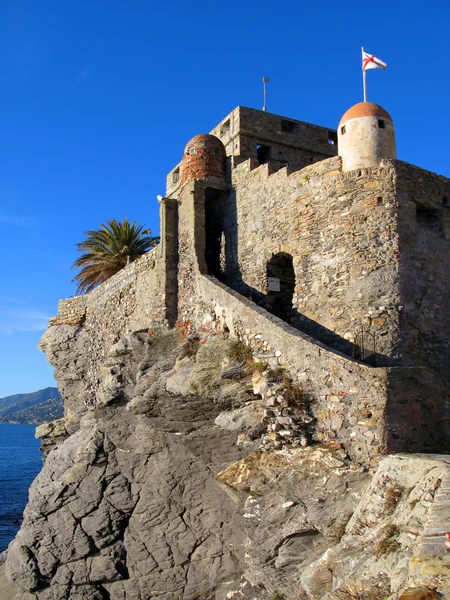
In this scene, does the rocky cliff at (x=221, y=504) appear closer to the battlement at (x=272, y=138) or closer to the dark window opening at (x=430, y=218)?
the dark window opening at (x=430, y=218)

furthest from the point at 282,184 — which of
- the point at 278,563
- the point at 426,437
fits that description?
the point at 278,563

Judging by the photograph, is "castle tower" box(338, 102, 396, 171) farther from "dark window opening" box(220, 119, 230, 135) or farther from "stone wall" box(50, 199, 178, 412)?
"dark window opening" box(220, 119, 230, 135)

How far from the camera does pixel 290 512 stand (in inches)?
367

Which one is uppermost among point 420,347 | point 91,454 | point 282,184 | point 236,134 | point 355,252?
point 236,134

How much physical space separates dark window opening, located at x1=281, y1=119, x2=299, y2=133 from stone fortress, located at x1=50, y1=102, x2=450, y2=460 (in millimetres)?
334

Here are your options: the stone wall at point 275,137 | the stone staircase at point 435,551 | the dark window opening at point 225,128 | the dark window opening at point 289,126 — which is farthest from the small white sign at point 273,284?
the stone staircase at point 435,551

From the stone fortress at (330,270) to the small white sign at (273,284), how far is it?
0.09 ft

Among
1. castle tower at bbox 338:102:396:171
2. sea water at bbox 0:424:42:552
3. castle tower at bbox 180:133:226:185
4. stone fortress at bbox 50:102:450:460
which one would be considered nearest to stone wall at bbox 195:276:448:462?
stone fortress at bbox 50:102:450:460

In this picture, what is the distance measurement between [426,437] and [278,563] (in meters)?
3.06

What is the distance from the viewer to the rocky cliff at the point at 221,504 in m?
7.40

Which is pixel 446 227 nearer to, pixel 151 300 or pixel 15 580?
pixel 151 300

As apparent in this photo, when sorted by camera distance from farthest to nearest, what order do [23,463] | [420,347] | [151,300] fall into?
[23,463] → [151,300] → [420,347]

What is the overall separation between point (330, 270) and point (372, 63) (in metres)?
5.18

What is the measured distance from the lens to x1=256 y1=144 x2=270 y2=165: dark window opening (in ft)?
63.5
